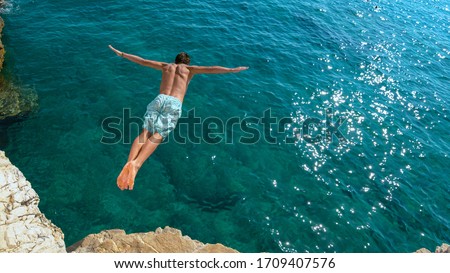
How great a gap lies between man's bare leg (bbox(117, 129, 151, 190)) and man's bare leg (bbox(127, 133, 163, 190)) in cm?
8

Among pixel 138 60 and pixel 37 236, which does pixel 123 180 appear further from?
pixel 138 60

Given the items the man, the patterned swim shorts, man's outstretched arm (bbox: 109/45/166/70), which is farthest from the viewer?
man's outstretched arm (bbox: 109/45/166/70)

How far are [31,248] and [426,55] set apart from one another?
2952 cm

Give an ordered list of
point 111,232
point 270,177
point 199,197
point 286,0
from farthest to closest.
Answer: point 286,0 < point 270,177 < point 199,197 < point 111,232

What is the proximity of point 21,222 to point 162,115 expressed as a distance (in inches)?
205

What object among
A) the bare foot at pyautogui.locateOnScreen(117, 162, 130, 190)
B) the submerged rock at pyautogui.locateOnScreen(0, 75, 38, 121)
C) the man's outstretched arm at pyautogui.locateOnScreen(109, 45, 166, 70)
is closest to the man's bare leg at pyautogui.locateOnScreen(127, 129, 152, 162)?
the bare foot at pyautogui.locateOnScreen(117, 162, 130, 190)

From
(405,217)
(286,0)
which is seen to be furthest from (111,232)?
(286,0)

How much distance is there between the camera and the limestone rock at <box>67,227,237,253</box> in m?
9.48

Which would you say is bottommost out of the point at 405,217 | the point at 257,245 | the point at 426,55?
the point at 257,245

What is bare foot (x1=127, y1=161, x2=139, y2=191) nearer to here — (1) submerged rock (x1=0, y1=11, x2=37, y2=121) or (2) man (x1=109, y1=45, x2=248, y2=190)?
(2) man (x1=109, y1=45, x2=248, y2=190)

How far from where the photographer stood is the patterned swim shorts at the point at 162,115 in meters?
10.7

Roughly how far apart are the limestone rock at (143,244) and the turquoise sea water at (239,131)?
2735mm

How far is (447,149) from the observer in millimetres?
17984

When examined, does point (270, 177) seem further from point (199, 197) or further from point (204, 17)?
point (204, 17)
